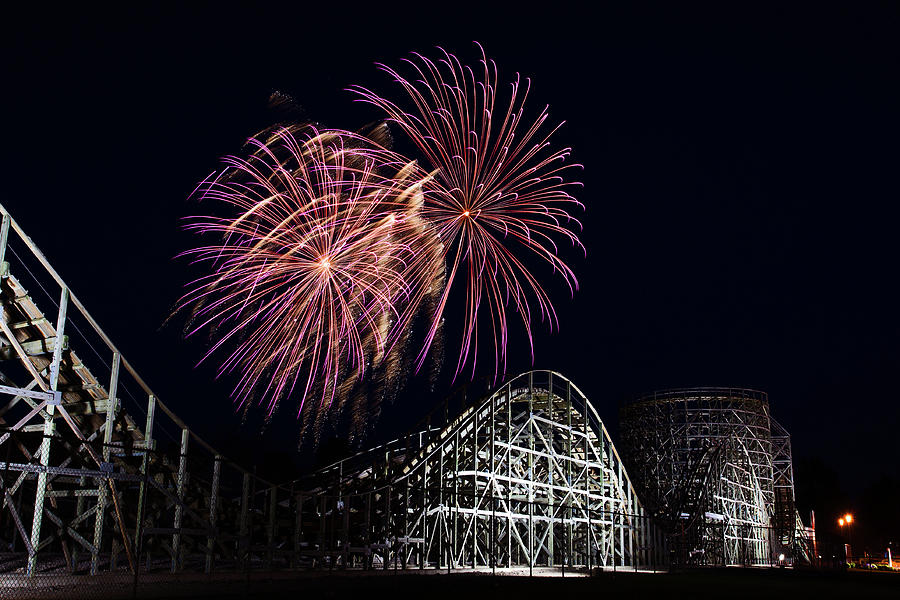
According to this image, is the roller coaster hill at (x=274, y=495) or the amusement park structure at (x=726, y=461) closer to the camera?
the roller coaster hill at (x=274, y=495)

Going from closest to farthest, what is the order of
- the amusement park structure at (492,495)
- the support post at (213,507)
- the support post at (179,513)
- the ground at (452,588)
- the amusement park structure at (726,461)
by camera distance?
the ground at (452,588), the support post at (213,507), the support post at (179,513), the amusement park structure at (492,495), the amusement park structure at (726,461)

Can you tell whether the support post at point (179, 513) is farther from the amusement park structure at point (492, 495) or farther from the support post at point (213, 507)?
the amusement park structure at point (492, 495)

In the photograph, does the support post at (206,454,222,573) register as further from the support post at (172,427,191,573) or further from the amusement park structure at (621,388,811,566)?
the amusement park structure at (621,388,811,566)

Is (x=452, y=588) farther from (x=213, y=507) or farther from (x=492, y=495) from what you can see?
(x=492, y=495)

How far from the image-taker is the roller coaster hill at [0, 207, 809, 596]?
14.5 m

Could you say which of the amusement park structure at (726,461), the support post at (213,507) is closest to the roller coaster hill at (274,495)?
the support post at (213,507)

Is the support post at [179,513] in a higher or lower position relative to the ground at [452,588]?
higher

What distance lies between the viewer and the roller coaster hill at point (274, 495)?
14508 mm

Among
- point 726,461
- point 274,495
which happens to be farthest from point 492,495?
point 726,461

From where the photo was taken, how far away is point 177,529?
15492mm

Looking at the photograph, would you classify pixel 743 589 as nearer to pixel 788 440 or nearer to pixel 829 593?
pixel 829 593

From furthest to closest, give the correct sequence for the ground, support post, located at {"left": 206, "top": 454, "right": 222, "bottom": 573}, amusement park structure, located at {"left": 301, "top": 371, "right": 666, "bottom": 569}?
1. amusement park structure, located at {"left": 301, "top": 371, "right": 666, "bottom": 569}
2. support post, located at {"left": 206, "top": 454, "right": 222, "bottom": 573}
3. the ground

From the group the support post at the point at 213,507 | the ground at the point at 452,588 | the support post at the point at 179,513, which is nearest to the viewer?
the ground at the point at 452,588

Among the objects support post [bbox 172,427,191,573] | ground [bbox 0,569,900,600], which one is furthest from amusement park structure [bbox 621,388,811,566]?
support post [bbox 172,427,191,573]
